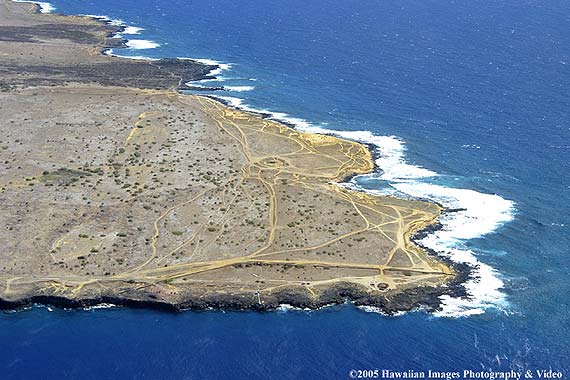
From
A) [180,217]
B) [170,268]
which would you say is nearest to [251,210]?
[180,217]

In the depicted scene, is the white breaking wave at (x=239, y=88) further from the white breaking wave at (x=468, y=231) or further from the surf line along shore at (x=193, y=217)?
the white breaking wave at (x=468, y=231)

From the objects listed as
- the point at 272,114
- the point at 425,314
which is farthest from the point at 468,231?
the point at 272,114

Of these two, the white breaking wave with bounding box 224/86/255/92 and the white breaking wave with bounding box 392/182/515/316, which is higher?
the white breaking wave with bounding box 392/182/515/316

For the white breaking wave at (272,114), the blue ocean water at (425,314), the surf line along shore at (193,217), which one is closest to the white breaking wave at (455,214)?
the blue ocean water at (425,314)

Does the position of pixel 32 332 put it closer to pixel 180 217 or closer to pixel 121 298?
pixel 121 298

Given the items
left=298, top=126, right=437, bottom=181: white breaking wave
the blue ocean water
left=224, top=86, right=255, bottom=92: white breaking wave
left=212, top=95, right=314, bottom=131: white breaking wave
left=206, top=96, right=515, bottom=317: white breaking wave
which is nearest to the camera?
the blue ocean water

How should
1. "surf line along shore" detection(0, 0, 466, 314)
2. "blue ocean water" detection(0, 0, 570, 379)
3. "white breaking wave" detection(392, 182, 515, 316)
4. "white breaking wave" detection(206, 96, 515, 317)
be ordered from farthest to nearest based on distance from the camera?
"surf line along shore" detection(0, 0, 466, 314) → "white breaking wave" detection(206, 96, 515, 317) → "white breaking wave" detection(392, 182, 515, 316) → "blue ocean water" detection(0, 0, 570, 379)

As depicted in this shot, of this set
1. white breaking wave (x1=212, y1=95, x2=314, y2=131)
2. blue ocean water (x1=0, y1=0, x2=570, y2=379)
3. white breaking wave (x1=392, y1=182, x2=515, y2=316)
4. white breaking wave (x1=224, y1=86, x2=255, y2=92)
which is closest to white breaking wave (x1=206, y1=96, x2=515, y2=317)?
white breaking wave (x1=392, y1=182, x2=515, y2=316)

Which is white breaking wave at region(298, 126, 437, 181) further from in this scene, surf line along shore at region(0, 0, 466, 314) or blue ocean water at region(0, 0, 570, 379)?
surf line along shore at region(0, 0, 466, 314)
